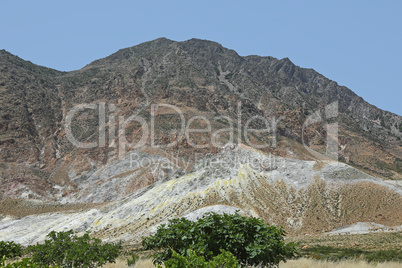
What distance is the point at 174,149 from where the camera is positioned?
89.9m

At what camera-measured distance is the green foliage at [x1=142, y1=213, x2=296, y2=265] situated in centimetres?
1084

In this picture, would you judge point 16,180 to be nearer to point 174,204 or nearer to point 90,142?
point 90,142

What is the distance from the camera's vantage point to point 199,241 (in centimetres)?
1082

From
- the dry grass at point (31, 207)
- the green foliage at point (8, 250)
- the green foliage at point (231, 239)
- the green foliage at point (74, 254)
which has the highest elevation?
the green foliage at point (231, 239)

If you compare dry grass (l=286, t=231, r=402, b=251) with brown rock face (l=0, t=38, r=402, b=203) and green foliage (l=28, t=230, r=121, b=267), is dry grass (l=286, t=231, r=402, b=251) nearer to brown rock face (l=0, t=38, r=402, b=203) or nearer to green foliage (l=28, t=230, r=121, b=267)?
green foliage (l=28, t=230, r=121, b=267)

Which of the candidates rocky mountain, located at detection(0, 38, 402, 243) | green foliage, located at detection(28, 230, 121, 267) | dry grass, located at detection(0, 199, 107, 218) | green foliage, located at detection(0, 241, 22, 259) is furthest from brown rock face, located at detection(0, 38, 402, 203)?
green foliage, located at detection(28, 230, 121, 267)

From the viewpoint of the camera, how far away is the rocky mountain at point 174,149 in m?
41.3

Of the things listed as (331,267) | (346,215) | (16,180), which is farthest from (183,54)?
(331,267)

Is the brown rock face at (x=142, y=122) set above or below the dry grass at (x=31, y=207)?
above

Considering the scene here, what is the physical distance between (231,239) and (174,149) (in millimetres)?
79250

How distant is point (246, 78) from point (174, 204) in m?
129

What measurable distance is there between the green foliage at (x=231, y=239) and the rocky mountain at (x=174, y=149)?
27.7 m

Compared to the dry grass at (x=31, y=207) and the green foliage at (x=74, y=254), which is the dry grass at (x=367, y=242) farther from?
the dry grass at (x=31, y=207)


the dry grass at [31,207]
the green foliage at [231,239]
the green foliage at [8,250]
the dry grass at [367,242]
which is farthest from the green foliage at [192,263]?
the dry grass at [31,207]
